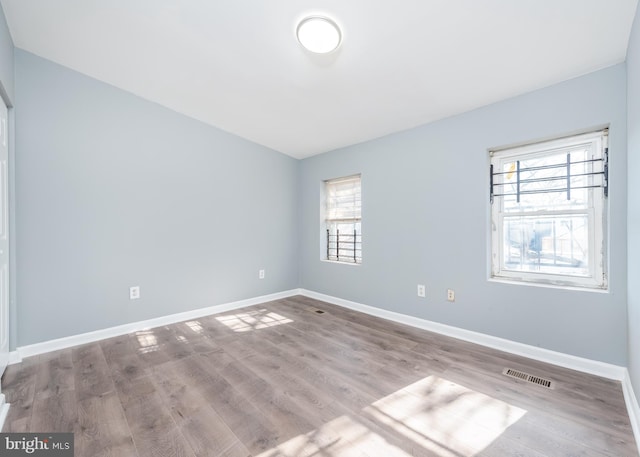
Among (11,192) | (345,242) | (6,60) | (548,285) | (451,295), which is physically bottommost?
(451,295)

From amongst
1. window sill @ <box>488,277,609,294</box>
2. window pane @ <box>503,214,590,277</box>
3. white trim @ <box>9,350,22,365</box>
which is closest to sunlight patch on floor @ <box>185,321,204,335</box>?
white trim @ <box>9,350,22,365</box>

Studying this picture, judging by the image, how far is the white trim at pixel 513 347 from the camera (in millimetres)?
2039

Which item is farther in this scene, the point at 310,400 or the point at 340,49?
the point at 340,49

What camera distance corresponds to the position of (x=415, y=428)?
1.57m

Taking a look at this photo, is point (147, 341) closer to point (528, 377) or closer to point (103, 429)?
point (103, 429)

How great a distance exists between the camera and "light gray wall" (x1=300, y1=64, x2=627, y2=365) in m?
2.01

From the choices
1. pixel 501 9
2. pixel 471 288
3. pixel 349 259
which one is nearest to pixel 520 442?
pixel 471 288

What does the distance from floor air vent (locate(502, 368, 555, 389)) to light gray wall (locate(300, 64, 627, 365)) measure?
0.37 m

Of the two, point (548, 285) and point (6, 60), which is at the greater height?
point (6, 60)

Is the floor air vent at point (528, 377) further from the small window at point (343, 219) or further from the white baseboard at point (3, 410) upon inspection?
the white baseboard at point (3, 410)

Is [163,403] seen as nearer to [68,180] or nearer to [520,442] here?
[520,442]

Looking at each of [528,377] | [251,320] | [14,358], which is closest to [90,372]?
[14,358]

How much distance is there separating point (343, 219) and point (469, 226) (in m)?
1.78

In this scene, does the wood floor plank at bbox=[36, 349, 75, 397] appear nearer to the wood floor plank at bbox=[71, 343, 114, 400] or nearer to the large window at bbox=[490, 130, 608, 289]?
the wood floor plank at bbox=[71, 343, 114, 400]
